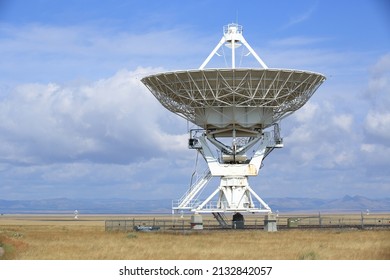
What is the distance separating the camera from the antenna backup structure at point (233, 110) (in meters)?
55.8

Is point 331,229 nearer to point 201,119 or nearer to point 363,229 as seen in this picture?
point 363,229

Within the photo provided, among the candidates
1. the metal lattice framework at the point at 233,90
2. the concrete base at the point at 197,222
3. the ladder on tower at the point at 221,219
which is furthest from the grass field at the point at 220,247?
the metal lattice framework at the point at 233,90

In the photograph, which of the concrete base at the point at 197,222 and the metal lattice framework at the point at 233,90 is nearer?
the metal lattice framework at the point at 233,90

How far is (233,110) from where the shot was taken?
57875mm

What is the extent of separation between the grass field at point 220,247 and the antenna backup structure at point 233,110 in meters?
4.65

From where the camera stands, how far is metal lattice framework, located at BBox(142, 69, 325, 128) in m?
54.9

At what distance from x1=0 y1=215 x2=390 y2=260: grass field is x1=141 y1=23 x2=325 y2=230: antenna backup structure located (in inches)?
183

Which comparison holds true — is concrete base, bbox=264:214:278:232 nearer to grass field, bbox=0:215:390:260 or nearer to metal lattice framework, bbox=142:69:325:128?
grass field, bbox=0:215:390:260

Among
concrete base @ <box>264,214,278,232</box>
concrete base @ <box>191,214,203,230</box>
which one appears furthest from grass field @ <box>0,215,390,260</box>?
concrete base @ <box>191,214,203,230</box>

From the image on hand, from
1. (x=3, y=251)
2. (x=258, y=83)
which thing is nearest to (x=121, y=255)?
(x=3, y=251)

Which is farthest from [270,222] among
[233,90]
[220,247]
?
[220,247]

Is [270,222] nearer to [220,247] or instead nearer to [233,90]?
[233,90]

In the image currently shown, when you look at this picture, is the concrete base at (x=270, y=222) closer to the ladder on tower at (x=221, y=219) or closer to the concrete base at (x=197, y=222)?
the ladder on tower at (x=221, y=219)

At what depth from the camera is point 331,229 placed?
192 ft
